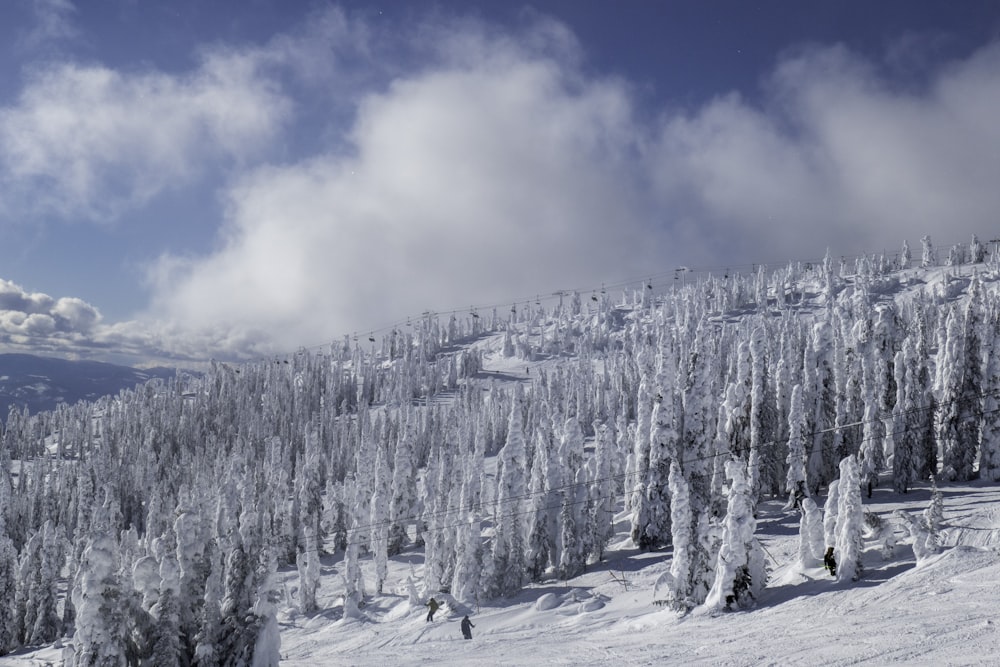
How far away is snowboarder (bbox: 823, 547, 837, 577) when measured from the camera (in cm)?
2759

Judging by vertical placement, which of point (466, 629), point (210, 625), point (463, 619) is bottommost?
point (466, 629)

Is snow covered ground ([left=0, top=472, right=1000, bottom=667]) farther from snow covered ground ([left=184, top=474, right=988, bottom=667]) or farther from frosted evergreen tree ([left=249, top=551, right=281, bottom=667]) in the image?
frosted evergreen tree ([left=249, top=551, right=281, bottom=667])

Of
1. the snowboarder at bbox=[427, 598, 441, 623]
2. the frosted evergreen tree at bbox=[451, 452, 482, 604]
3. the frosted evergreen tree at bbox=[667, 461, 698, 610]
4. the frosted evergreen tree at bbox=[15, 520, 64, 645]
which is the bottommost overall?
the frosted evergreen tree at bbox=[15, 520, 64, 645]

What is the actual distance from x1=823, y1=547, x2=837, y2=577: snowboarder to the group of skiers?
18941 mm

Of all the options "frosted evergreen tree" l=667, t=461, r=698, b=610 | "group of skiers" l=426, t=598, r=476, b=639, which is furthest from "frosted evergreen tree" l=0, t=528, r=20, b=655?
"frosted evergreen tree" l=667, t=461, r=698, b=610

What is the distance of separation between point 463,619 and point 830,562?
19.5 meters

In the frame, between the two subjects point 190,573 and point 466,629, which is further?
point 466,629

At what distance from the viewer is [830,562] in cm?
2772

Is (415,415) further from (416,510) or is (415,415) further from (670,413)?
(670,413)

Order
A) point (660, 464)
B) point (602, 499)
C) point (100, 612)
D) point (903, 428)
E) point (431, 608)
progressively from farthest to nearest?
point (602, 499) < point (903, 428) < point (660, 464) < point (431, 608) < point (100, 612)

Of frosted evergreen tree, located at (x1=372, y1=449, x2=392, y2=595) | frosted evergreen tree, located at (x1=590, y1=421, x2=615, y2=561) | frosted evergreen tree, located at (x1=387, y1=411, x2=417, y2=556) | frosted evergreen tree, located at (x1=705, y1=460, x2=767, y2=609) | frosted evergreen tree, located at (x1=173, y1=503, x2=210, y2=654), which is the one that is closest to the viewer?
frosted evergreen tree, located at (x1=705, y1=460, x2=767, y2=609)

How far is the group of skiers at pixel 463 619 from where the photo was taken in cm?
3447

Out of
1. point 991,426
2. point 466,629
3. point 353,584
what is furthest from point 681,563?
point 353,584

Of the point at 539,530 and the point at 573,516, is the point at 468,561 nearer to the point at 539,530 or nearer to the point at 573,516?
the point at 539,530
